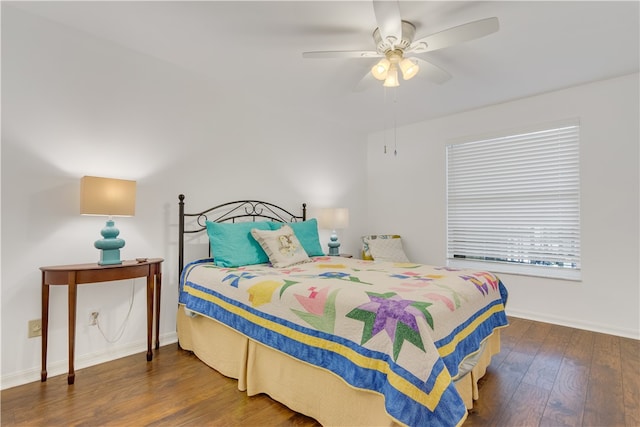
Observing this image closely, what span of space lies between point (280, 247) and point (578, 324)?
311 cm

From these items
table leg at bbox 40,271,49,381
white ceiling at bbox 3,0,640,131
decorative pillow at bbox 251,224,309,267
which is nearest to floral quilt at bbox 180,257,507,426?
decorative pillow at bbox 251,224,309,267

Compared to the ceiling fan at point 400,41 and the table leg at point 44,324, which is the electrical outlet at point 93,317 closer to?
the table leg at point 44,324

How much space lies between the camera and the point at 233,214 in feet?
10.9

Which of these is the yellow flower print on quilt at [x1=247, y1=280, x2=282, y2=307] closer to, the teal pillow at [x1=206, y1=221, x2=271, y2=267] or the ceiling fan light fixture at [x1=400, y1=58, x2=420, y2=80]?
the teal pillow at [x1=206, y1=221, x2=271, y2=267]

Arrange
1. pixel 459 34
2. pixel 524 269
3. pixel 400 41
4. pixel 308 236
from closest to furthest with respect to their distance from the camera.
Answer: pixel 459 34
pixel 400 41
pixel 308 236
pixel 524 269

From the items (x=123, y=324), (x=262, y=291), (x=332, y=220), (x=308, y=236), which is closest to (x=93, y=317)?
(x=123, y=324)

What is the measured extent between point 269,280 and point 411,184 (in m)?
3.11

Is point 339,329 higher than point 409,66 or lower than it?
lower

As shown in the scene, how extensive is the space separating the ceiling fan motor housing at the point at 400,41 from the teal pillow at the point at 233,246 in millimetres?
1798

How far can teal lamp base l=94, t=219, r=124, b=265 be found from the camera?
2.17 metres

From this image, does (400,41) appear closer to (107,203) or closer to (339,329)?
(339,329)

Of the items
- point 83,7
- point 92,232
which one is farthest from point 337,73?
point 92,232

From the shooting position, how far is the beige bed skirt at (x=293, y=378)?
4.84ft

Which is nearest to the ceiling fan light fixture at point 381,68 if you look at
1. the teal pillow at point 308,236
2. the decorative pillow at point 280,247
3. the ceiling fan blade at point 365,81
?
the ceiling fan blade at point 365,81
